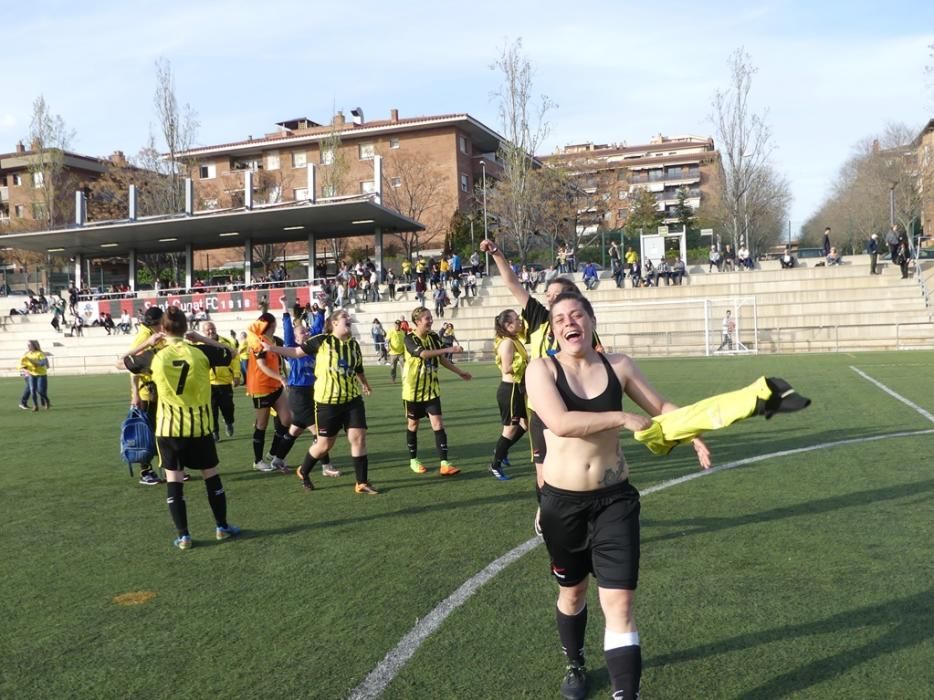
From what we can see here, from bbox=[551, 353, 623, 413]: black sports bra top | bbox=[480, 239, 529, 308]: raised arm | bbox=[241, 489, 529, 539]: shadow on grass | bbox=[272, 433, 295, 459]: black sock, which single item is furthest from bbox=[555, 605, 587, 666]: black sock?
bbox=[272, 433, 295, 459]: black sock

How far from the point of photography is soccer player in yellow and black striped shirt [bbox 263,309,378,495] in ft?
25.9

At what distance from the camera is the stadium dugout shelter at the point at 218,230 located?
38438 mm

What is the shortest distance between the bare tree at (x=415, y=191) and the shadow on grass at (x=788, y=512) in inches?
1880

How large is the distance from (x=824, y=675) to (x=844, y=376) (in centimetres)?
1645

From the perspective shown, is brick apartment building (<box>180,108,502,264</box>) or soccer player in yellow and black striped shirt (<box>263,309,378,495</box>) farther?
brick apartment building (<box>180,108,502,264</box>)

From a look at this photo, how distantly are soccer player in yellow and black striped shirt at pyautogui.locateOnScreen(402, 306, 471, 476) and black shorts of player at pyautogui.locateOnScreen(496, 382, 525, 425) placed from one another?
2.02 ft

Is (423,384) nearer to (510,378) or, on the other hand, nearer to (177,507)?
(510,378)

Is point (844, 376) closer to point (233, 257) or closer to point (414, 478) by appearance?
point (414, 478)

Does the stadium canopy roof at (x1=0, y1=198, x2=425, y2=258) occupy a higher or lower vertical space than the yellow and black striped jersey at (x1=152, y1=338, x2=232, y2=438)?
higher

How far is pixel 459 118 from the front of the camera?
56.8 metres

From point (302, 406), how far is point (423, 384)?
1457mm

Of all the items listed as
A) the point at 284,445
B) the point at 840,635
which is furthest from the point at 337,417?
the point at 840,635

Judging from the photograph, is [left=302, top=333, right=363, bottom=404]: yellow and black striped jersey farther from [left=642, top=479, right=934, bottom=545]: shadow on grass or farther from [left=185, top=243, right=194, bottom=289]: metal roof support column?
[left=185, top=243, right=194, bottom=289]: metal roof support column

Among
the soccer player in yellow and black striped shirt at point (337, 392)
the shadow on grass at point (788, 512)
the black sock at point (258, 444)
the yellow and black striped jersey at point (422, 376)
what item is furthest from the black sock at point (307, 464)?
the shadow on grass at point (788, 512)
